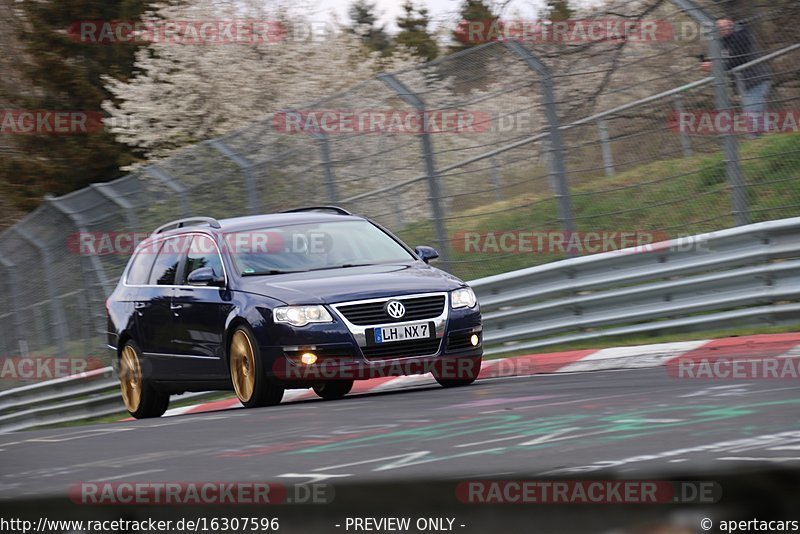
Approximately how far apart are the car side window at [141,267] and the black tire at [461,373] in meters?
3.04

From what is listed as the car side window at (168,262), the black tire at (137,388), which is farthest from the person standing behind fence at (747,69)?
the black tire at (137,388)

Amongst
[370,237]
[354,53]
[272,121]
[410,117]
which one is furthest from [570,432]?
[354,53]

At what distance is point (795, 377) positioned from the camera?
7230 mm

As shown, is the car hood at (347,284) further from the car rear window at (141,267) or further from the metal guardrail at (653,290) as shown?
the metal guardrail at (653,290)

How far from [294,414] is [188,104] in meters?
24.1

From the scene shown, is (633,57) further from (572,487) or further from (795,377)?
(572,487)

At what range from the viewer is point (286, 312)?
9.08 metres

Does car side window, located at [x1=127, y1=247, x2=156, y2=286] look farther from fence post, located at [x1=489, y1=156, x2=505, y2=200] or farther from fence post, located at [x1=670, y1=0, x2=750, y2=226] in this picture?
fence post, located at [x1=670, y1=0, x2=750, y2=226]

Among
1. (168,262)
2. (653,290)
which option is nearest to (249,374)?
(168,262)

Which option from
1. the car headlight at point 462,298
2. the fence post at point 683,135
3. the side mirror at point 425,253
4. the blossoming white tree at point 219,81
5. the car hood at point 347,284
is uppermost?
the blossoming white tree at point 219,81

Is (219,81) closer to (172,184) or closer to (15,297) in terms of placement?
(15,297)

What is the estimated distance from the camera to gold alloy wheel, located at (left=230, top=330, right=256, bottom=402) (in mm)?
9242

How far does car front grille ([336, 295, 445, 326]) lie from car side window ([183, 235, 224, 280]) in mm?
1394

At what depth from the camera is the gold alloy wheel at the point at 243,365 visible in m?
9.24
